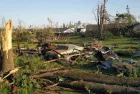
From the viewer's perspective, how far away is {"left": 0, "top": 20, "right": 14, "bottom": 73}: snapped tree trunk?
8867 millimetres

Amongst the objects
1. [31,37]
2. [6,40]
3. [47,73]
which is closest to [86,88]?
[47,73]

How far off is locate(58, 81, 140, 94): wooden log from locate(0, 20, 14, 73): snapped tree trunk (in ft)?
6.19

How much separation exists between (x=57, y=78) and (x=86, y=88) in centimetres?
136

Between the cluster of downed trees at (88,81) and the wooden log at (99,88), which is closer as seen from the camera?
the wooden log at (99,88)

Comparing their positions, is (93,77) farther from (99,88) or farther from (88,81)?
(99,88)

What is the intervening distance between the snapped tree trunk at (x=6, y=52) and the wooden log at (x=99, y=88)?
1886mm

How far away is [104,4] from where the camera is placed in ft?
138

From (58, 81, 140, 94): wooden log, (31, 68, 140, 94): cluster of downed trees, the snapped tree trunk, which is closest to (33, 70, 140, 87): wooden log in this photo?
(31, 68, 140, 94): cluster of downed trees

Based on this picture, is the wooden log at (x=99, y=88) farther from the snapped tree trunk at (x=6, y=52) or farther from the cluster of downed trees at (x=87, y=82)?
the snapped tree trunk at (x=6, y=52)

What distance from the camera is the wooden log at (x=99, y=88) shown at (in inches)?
277

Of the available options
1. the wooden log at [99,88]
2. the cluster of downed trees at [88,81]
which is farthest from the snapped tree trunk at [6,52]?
the wooden log at [99,88]

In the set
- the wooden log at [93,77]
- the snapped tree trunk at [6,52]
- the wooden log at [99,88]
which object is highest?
the snapped tree trunk at [6,52]

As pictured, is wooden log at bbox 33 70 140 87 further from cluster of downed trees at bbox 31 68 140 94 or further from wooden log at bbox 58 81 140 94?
wooden log at bbox 58 81 140 94

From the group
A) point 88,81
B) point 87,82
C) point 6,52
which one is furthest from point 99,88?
point 6,52
